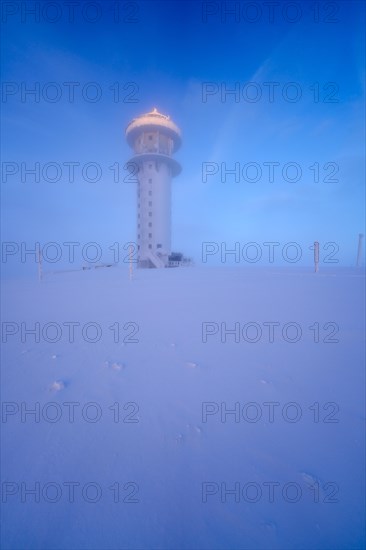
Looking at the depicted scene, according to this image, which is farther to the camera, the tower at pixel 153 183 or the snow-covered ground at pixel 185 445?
the tower at pixel 153 183

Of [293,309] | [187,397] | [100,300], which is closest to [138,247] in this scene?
[100,300]

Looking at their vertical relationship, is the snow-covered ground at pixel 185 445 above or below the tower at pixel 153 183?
below

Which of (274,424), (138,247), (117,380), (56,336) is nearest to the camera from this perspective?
(274,424)

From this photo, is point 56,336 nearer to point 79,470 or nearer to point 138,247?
point 79,470

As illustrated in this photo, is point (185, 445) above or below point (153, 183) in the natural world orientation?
below

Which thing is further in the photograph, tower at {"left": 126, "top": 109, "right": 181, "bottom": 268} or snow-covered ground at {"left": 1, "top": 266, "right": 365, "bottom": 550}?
tower at {"left": 126, "top": 109, "right": 181, "bottom": 268}
